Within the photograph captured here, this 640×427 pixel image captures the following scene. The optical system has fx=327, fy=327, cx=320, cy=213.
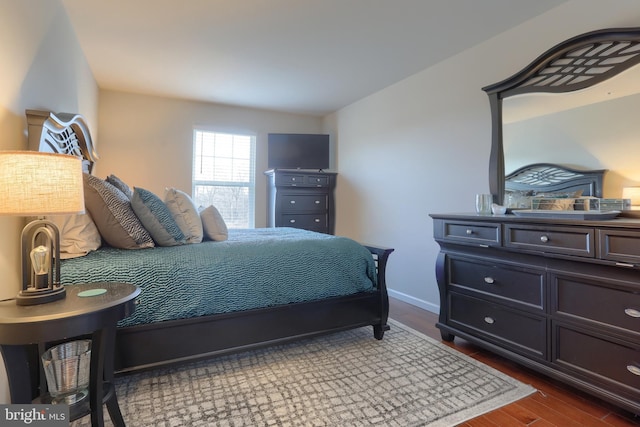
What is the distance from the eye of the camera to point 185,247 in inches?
77.9

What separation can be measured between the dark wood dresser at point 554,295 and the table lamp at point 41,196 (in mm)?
2128

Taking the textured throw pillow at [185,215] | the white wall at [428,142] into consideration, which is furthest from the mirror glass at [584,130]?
the textured throw pillow at [185,215]

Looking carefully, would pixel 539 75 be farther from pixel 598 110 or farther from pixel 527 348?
pixel 527 348

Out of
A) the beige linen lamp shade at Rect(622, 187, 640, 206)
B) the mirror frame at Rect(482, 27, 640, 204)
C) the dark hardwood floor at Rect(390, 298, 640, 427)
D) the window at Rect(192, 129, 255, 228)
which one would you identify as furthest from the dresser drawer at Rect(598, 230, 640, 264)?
the window at Rect(192, 129, 255, 228)

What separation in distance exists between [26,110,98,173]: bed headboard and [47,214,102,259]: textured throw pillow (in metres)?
0.38

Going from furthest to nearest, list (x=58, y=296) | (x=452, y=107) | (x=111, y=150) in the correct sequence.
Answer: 1. (x=111, y=150)
2. (x=452, y=107)
3. (x=58, y=296)

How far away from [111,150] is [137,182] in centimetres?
46

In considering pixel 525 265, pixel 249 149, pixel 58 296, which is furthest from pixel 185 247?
pixel 249 149

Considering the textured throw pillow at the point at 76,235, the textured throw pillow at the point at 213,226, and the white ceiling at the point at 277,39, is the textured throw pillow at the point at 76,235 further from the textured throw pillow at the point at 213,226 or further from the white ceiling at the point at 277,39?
the white ceiling at the point at 277,39

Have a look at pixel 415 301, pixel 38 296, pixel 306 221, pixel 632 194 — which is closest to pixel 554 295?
pixel 632 194

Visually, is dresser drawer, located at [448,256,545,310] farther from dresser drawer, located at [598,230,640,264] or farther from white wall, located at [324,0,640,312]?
white wall, located at [324,0,640,312]

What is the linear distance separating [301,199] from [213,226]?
2176 mm

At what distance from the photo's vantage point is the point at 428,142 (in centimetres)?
317

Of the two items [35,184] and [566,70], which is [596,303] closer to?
[566,70]
